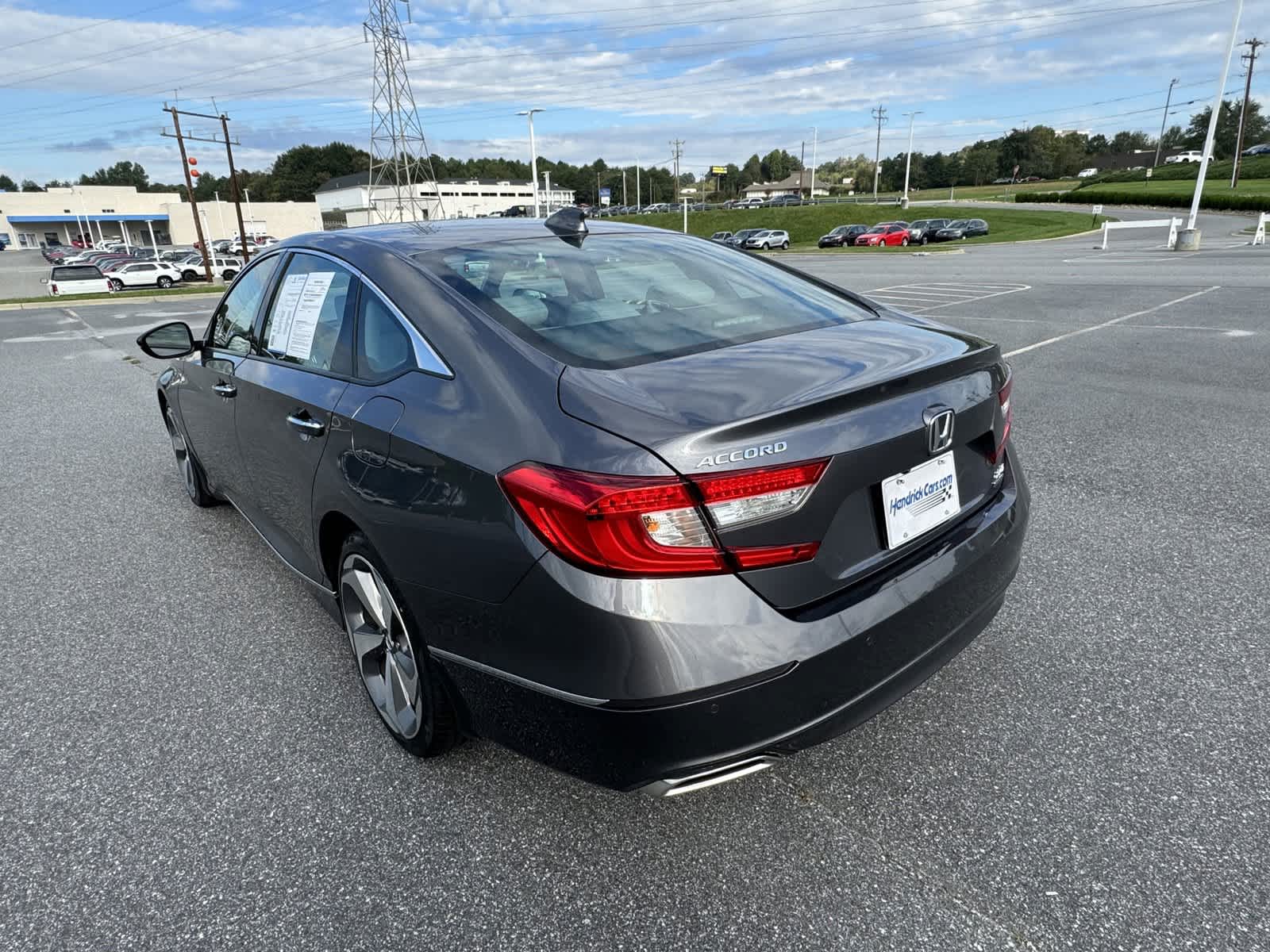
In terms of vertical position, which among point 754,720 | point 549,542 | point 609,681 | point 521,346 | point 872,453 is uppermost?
point 521,346

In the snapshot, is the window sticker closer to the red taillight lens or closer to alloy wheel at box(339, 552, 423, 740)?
alloy wheel at box(339, 552, 423, 740)

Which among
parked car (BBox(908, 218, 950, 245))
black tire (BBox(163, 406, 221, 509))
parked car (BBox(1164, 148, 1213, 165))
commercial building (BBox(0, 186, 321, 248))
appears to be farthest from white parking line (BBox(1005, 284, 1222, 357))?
commercial building (BBox(0, 186, 321, 248))

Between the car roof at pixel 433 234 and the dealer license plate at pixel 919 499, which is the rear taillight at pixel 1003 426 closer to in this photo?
the dealer license plate at pixel 919 499

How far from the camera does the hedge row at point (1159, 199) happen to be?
156 ft

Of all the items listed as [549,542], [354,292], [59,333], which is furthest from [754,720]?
[59,333]

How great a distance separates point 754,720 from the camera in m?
1.75

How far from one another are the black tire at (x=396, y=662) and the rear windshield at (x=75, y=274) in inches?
1382

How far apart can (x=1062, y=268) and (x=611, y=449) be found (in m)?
21.7

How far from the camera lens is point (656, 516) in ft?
5.39

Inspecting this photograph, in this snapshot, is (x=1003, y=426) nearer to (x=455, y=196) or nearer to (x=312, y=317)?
(x=312, y=317)

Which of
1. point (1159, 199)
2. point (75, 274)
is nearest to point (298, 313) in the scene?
point (75, 274)

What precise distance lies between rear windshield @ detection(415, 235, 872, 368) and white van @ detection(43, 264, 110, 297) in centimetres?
3400

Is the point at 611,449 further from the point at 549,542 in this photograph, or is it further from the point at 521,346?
the point at 521,346

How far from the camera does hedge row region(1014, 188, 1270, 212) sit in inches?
1873
